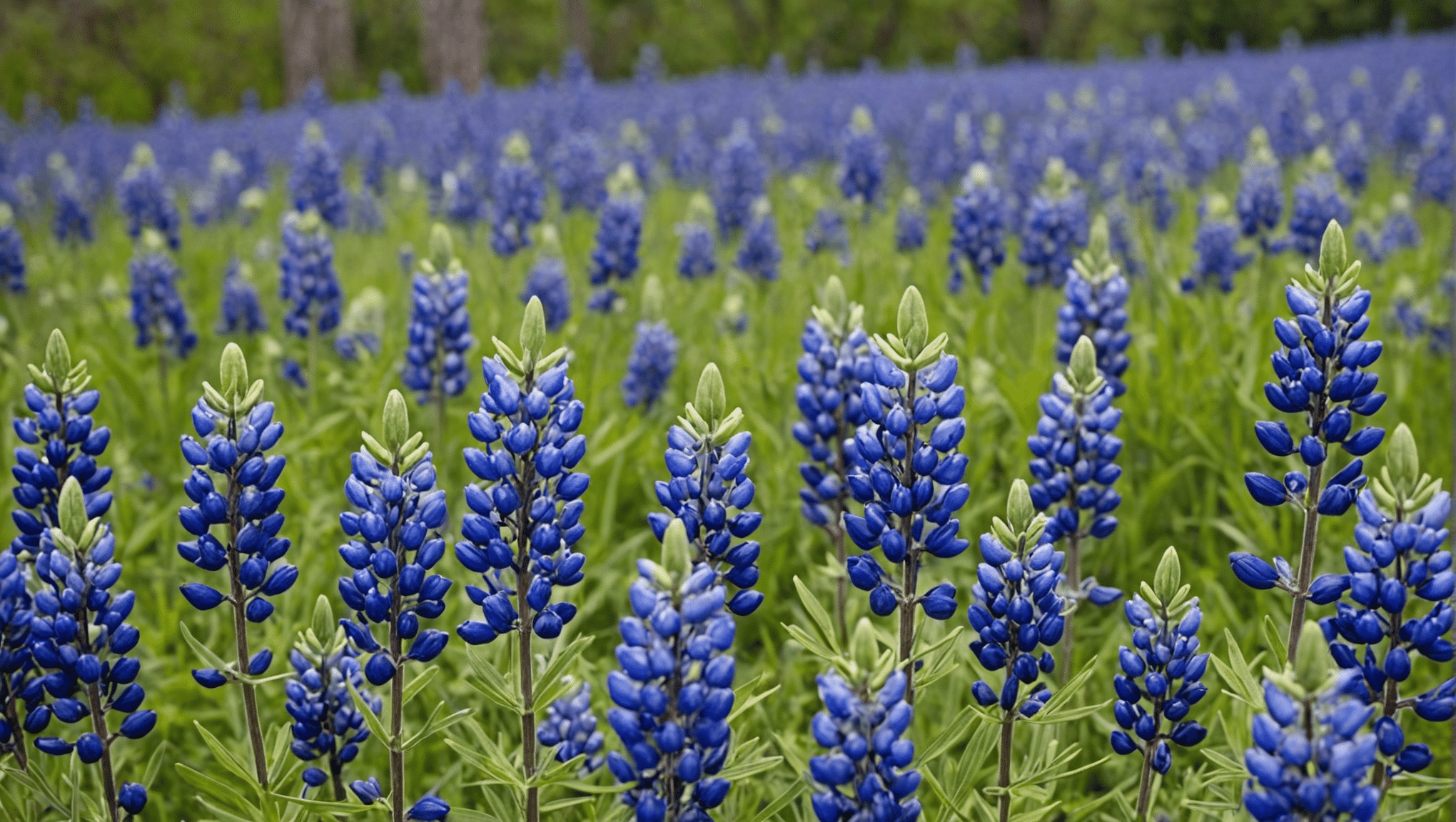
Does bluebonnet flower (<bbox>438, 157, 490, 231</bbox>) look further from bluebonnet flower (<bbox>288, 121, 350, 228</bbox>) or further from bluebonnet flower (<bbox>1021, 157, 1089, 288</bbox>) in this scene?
bluebonnet flower (<bbox>1021, 157, 1089, 288</bbox>)

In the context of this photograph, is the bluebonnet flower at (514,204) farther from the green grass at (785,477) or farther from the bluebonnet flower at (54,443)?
the bluebonnet flower at (54,443)

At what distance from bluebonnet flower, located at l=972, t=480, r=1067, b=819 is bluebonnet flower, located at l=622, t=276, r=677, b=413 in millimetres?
2357

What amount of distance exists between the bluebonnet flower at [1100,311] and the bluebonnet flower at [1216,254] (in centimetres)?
183

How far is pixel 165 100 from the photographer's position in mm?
22672

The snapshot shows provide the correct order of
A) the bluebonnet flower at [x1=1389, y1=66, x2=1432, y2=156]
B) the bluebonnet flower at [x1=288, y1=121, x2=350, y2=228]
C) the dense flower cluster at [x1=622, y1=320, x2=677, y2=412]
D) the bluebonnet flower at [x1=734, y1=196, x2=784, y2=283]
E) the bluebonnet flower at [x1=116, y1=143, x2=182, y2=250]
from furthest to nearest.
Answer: the bluebonnet flower at [x1=1389, y1=66, x2=1432, y2=156] < the bluebonnet flower at [x1=116, y1=143, x2=182, y2=250] < the bluebonnet flower at [x1=288, y1=121, x2=350, y2=228] < the bluebonnet flower at [x1=734, y1=196, x2=784, y2=283] < the dense flower cluster at [x1=622, y1=320, x2=677, y2=412]

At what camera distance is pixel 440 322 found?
377 cm

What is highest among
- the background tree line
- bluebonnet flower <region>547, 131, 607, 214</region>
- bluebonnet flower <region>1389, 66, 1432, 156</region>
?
the background tree line

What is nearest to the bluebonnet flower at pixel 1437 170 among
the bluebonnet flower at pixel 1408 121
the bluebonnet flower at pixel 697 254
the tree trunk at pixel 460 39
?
the bluebonnet flower at pixel 1408 121

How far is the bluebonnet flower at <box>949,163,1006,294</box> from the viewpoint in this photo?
187 inches

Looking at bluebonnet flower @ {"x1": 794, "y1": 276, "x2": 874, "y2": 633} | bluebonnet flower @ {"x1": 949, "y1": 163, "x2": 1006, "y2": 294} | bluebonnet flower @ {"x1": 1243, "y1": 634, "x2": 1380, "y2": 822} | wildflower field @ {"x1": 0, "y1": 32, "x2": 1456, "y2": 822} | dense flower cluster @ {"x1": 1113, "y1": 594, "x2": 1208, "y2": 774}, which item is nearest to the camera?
bluebonnet flower @ {"x1": 1243, "y1": 634, "x2": 1380, "y2": 822}

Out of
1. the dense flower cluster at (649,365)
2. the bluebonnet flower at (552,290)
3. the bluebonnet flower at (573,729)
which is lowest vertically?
the bluebonnet flower at (573,729)

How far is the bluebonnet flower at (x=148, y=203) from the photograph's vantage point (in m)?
6.01

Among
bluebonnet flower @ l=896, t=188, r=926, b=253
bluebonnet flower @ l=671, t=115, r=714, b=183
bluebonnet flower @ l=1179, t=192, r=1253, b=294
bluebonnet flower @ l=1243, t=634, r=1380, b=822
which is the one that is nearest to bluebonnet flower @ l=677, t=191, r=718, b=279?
bluebonnet flower @ l=896, t=188, r=926, b=253

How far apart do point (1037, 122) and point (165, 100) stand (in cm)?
1866
